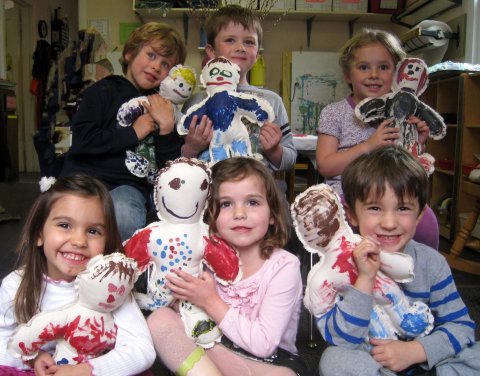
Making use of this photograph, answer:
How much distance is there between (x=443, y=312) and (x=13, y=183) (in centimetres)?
447

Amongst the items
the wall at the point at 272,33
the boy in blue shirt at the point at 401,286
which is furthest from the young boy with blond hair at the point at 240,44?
the wall at the point at 272,33

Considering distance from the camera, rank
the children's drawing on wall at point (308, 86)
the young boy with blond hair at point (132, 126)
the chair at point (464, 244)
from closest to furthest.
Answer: the young boy with blond hair at point (132, 126)
the chair at point (464, 244)
the children's drawing on wall at point (308, 86)

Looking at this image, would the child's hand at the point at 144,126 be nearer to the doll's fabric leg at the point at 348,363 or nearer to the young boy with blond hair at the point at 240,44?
the young boy with blond hair at the point at 240,44

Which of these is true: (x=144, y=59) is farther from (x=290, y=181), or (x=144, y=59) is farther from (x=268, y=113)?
(x=290, y=181)

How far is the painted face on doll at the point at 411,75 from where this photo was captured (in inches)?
49.6

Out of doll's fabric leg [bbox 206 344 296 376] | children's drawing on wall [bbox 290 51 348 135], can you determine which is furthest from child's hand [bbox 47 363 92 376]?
children's drawing on wall [bbox 290 51 348 135]

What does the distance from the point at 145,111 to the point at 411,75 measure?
719 millimetres

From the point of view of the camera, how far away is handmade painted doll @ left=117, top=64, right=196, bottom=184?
1252 millimetres

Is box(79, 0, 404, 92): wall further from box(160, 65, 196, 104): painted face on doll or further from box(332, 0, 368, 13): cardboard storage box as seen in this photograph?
box(160, 65, 196, 104): painted face on doll

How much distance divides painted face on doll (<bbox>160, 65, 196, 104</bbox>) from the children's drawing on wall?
8.08ft

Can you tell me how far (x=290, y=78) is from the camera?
12.2 feet

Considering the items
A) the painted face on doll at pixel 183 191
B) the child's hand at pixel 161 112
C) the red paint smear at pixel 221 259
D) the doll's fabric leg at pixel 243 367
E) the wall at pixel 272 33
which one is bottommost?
the doll's fabric leg at pixel 243 367

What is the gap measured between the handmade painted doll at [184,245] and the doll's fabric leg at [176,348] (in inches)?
0.8

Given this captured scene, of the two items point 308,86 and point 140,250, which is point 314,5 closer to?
point 308,86
